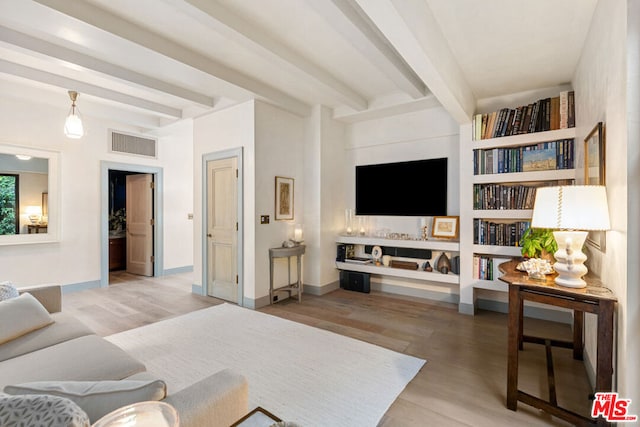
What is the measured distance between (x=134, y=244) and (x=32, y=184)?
7.09 ft

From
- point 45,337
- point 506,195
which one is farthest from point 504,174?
point 45,337

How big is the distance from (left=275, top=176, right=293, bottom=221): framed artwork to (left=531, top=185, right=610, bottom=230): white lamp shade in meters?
3.09

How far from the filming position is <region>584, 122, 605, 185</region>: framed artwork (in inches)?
73.7

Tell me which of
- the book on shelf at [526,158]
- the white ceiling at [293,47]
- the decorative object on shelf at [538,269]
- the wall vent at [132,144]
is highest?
the white ceiling at [293,47]

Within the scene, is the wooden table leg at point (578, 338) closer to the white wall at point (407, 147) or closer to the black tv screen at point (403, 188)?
the white wall at point (407, 147)

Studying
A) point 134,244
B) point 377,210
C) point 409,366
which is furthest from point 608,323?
point 134,244

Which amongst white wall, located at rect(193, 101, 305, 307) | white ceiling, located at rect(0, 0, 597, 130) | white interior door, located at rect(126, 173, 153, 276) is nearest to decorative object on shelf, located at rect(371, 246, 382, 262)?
white wall, located at rect(193, 101, 305, 307)

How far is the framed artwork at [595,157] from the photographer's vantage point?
187 cm

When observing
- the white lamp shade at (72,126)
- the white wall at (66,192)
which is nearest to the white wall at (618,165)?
the white lamp shade at (72,126)

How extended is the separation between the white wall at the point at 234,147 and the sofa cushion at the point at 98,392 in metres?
2.93

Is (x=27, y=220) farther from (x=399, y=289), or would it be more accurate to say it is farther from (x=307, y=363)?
(x=399, y=289)

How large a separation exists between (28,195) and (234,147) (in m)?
3.00

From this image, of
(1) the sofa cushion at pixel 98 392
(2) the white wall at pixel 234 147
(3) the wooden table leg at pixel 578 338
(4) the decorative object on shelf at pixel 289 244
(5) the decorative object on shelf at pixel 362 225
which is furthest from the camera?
(5) the decorative object on shelf at pixel 362 225

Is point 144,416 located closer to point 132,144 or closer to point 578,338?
point 578,338
